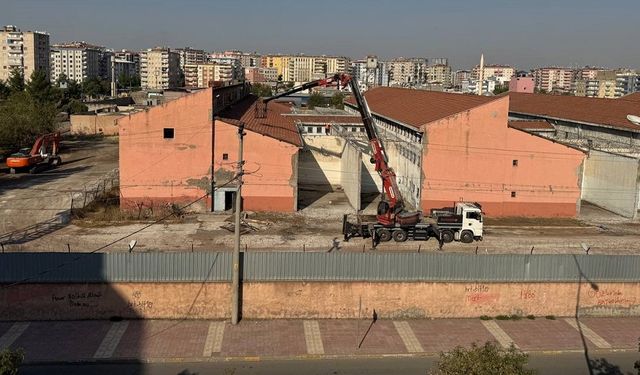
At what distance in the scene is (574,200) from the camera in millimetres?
30531

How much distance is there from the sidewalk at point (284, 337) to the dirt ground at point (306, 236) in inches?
182

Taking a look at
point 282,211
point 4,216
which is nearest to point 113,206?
point 4,216

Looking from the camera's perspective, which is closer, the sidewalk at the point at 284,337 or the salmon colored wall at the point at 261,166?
the sidewalk at the point at 284,337

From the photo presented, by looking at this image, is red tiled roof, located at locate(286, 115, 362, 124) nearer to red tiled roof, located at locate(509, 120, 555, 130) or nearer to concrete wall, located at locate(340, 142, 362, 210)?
concrete wall, located at locate(340, 142, 362, 210)

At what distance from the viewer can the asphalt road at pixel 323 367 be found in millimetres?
15641

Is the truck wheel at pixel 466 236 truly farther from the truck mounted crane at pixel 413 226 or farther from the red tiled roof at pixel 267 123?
the red tiled roof at pixel 267 123

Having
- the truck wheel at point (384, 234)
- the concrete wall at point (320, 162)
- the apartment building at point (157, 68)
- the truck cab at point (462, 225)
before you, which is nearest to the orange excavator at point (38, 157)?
the concrete wall at point (320, 162)

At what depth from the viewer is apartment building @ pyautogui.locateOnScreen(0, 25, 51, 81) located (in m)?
127

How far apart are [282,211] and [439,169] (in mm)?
7878

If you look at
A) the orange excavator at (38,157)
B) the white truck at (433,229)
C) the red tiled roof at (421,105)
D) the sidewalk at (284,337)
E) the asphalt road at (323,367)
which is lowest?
the asphalt road at (323,367)

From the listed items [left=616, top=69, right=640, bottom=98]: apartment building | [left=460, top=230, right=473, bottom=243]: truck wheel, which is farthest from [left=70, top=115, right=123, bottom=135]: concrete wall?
[left=616, top=69, right=640, bottom=98]: apartment building

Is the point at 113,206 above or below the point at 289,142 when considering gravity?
below

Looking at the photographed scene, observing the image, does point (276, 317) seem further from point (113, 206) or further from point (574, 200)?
point (574, 200)

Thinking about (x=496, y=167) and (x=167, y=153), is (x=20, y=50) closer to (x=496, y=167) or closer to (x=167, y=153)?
(x=167, y=153)
